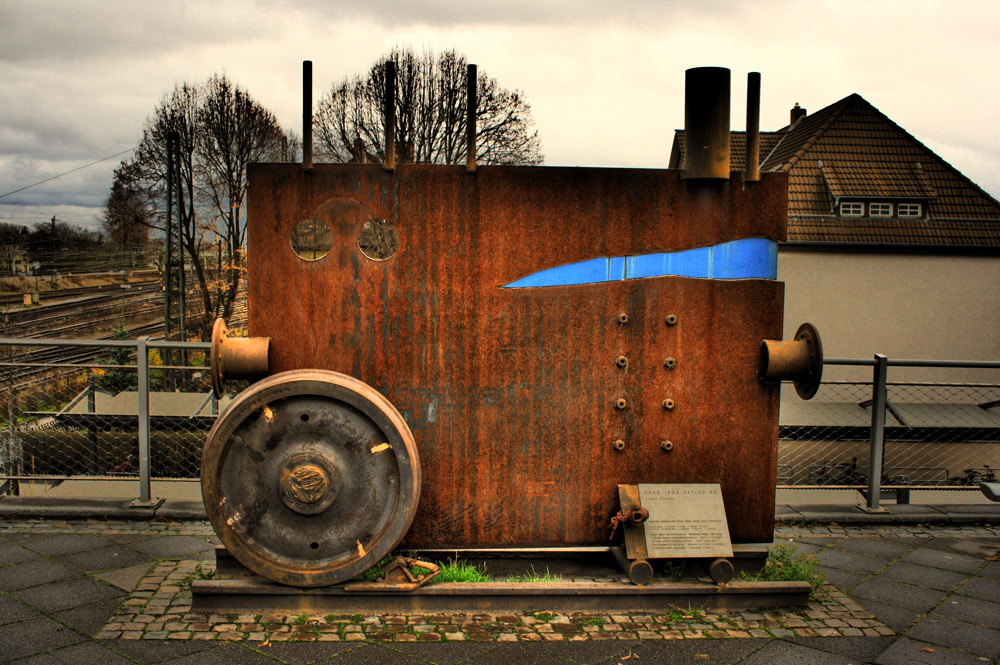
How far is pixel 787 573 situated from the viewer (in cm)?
439

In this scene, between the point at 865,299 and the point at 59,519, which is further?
the point at 865,299

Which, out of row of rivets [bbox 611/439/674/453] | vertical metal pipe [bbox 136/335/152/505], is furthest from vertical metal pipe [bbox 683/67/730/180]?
vertical metal pipe [bbox 136/335/152/505]

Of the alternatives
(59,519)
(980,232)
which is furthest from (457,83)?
(59,519)

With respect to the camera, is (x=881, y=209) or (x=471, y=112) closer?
(x=471, y=112)

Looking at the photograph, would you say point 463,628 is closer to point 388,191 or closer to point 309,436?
point 309,436

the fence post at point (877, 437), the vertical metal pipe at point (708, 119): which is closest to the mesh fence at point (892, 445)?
the fence post at point (877, 437)

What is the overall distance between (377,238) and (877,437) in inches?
176

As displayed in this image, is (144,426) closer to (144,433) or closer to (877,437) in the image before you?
(144,433)

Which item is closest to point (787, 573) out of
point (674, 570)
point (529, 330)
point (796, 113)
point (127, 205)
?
point (674, 570)

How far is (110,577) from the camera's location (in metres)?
4.62

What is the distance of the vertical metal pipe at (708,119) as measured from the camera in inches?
165

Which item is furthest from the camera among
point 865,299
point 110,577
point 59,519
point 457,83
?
point 457,83

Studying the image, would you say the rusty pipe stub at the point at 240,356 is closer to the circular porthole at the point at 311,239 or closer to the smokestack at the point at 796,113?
the circular porthole at the point at 311,239

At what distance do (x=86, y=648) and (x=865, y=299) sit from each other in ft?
84.2
